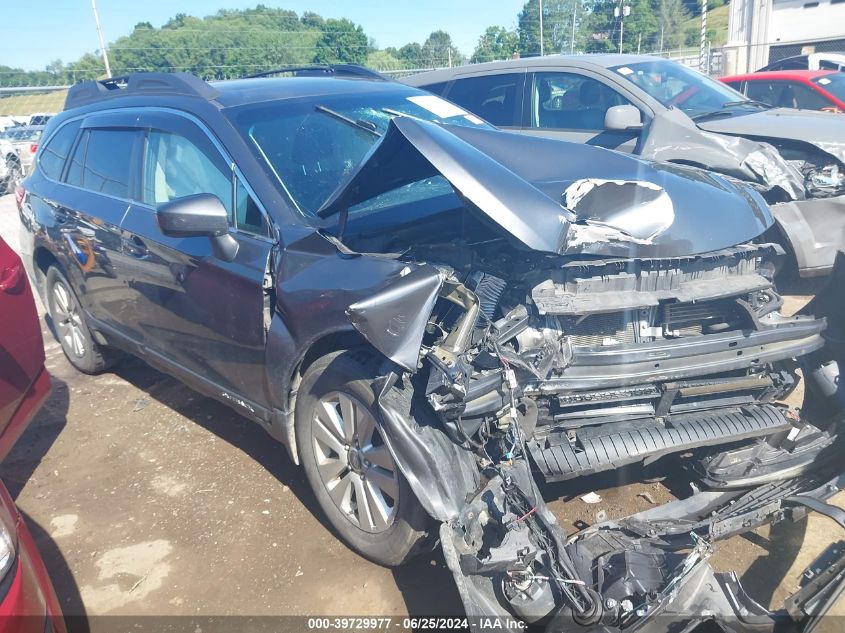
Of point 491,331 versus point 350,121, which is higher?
point 350,121

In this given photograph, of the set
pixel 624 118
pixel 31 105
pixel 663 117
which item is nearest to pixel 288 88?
pixel 624 118

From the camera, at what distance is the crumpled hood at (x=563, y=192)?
98.0 inches

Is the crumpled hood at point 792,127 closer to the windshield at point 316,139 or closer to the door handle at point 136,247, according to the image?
the windshield at point 316,139

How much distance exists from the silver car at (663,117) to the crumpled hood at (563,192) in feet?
4.86

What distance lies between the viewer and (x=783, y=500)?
2.45m

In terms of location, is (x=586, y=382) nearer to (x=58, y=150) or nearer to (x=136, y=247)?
(x=136, y=247)

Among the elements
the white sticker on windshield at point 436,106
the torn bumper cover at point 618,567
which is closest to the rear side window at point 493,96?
the white sticker on windshield at point 436,106

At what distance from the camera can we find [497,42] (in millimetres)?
51562

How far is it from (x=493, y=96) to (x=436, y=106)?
2.94 m

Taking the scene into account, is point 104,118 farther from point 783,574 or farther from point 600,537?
point 783,574

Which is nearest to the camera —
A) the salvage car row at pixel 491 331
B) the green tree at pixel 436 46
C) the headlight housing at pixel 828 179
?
the salvage car row at pixel 491 331

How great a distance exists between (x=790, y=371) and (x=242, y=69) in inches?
1512

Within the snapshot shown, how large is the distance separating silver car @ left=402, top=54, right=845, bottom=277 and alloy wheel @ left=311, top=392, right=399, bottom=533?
2.94 meters

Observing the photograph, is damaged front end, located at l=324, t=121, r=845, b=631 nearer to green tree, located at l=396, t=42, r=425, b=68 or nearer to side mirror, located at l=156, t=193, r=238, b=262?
side mirror, located at l=156, t=193, r=238, b=262
